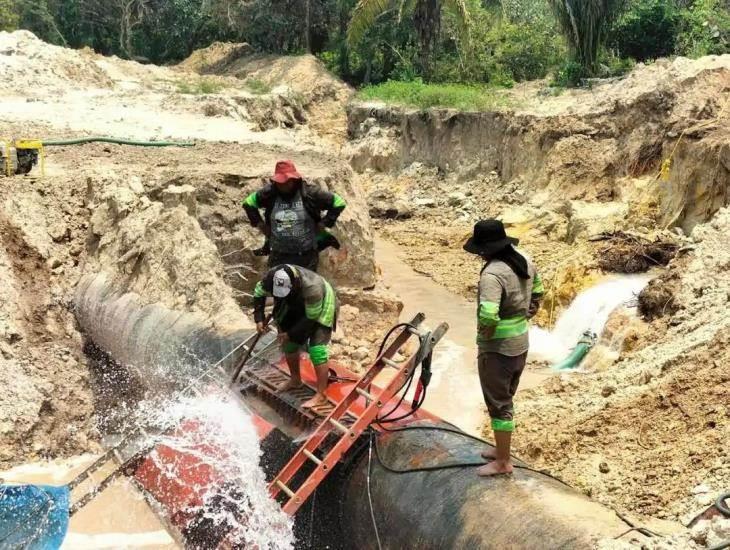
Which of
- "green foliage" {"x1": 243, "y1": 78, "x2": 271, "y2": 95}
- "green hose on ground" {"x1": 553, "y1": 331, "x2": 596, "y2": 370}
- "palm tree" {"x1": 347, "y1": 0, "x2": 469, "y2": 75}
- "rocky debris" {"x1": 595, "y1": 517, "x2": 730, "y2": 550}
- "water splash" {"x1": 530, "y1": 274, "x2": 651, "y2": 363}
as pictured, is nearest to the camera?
"rocky debris" {"x1": 595, "y1": 517, "x2": 730, "y2": 550}

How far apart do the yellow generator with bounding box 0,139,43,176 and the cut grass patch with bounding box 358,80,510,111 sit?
13572 mm

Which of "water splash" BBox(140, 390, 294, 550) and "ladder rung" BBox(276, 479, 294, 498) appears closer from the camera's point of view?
"ladder rung" BBox(276, 479, 294, 498)

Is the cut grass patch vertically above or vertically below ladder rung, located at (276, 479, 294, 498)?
above

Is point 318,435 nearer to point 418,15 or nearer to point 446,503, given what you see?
point 446,503

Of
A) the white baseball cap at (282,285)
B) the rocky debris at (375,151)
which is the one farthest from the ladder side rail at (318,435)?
the rocky debris at (375,151)

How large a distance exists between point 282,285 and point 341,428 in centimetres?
120

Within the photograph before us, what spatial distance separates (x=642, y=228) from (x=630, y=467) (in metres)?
8.20

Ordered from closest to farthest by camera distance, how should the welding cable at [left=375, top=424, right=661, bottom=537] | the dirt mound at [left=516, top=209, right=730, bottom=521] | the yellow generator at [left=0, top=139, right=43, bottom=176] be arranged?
the welding cable at [left=375, top=424, right=661, bottom=537]
the dirt mound at [left=516, top=209, right=730, bottom=521]
the yellow generator at [left=0, top=139, right=43, bottom=176]

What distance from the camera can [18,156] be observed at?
1071 cm

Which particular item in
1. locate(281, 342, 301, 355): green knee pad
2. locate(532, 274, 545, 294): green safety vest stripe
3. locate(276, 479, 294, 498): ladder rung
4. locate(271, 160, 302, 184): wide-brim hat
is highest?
locate(271, 160, 302, 184): wide-brim hat

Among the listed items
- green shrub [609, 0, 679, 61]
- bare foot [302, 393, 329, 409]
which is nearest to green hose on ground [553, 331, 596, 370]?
bare foot [302, 393, 329, 409]

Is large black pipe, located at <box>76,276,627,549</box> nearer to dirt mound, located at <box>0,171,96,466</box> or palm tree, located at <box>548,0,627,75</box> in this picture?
dirt mound, located at <box>0,171,96,466</box>

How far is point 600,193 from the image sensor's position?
55.7ft

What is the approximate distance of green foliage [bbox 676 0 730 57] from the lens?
778 inches
